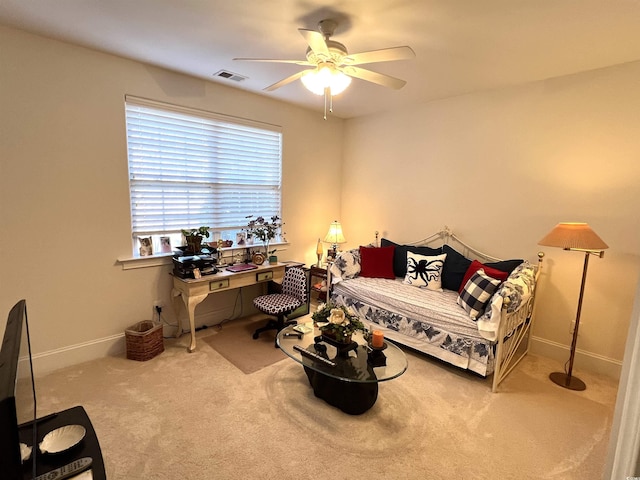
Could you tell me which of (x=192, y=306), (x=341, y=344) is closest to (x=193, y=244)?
(x=192, y=306)

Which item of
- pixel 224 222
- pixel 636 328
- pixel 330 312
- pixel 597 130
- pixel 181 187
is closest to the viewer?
pixel 636 328

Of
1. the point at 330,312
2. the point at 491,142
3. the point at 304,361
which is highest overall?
the point at 491,142

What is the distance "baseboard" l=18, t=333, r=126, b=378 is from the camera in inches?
105

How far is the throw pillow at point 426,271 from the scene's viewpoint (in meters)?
3.53

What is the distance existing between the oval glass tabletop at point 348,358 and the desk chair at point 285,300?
745mm

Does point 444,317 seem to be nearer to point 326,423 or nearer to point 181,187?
point 326,423

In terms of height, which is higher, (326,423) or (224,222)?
(224,222)

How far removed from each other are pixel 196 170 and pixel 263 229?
1.01 meters

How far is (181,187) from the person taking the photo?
3.39m

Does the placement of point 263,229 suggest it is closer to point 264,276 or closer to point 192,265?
point 264,276

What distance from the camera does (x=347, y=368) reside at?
2.18m

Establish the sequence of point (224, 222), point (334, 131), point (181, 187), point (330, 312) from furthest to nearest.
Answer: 1. point (334, 131)
2. point (224, 222)
3. point (181, 187)
4. point (330, 312)

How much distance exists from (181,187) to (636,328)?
3531 millimetres

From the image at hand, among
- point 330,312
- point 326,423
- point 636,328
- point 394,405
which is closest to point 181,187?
point 330,312
